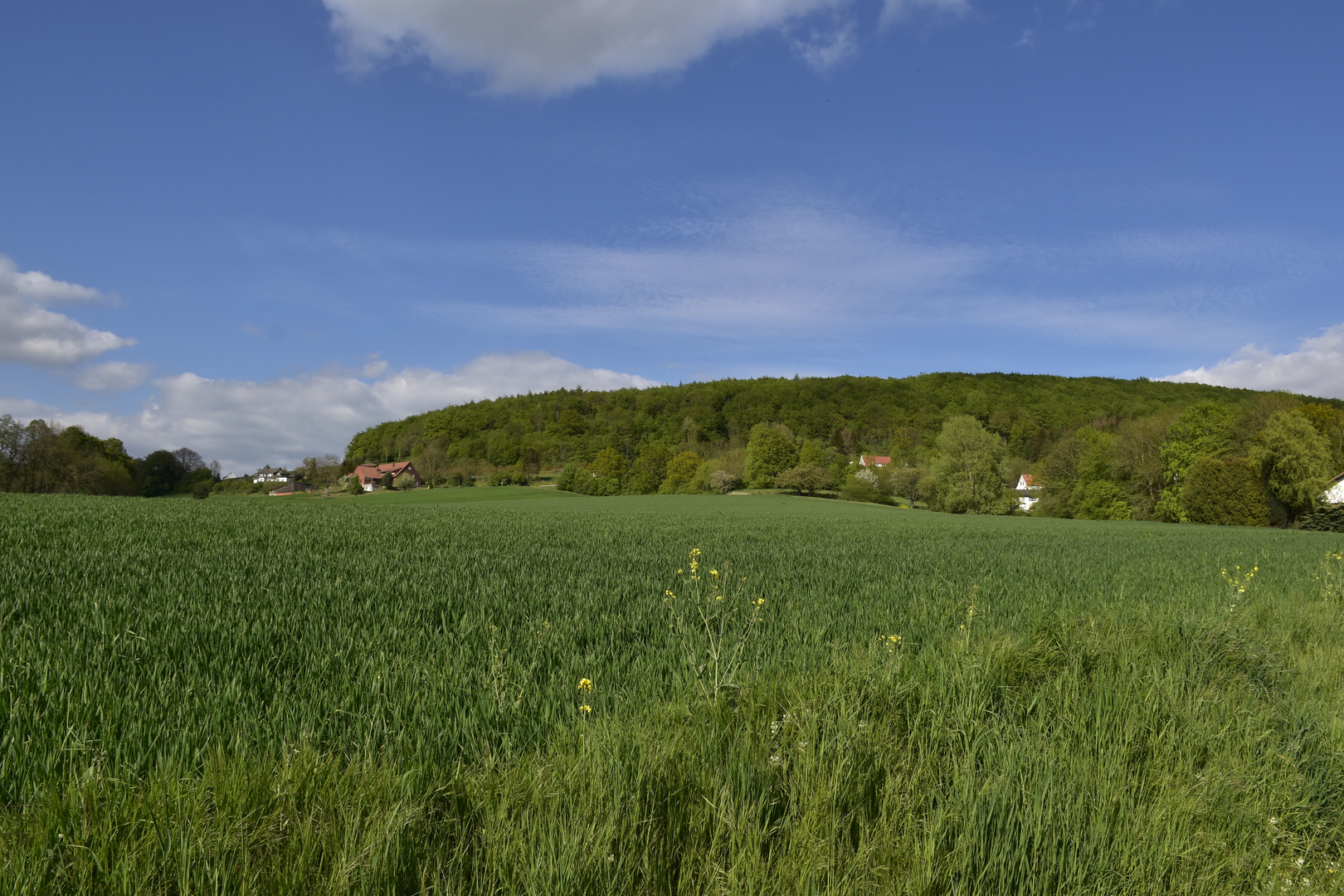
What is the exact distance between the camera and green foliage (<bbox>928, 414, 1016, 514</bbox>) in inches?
2702

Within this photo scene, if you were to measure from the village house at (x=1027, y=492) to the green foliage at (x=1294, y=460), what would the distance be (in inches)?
1045

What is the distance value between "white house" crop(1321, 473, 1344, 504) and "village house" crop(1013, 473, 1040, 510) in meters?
28.3

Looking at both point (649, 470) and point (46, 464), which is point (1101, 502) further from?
point (46, 464)

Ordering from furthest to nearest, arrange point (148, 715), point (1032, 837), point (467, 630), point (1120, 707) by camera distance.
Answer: point (467, 630)
point (1120, 707)
point (148, 715)
point (1032, 837)

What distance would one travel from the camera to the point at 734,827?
7.88ft

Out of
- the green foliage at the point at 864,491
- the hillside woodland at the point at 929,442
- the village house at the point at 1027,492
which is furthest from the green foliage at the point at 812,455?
the village house at the point at 1027,492

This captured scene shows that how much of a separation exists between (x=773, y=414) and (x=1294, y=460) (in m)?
75.9

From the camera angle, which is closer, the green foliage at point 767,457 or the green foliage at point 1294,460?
the green foliage at point 1294,460

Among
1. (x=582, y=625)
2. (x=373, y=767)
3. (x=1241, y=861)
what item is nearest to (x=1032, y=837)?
(x=1241, y=861)

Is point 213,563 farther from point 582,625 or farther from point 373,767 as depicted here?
point 373,767

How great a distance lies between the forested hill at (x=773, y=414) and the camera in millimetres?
103250

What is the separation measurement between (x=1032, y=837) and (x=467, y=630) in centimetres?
411

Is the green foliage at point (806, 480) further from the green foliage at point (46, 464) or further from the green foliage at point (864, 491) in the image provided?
the green foliage at point (46, 464)

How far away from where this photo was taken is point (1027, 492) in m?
92.1
